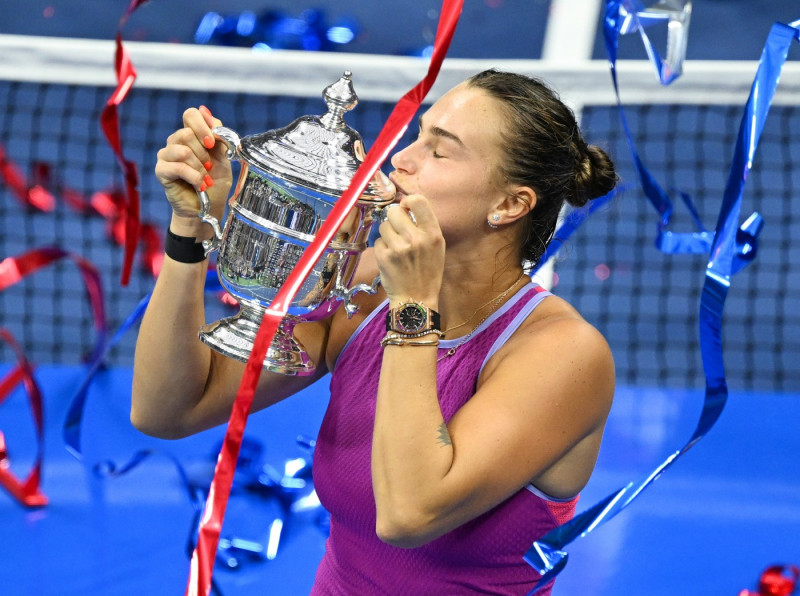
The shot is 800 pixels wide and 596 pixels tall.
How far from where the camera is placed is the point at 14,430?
126 inches

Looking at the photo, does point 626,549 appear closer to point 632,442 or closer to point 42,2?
point 632,442

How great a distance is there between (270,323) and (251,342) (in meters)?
0.21

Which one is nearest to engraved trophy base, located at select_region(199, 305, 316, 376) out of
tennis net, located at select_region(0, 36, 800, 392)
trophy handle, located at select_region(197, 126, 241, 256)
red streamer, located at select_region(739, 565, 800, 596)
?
trophy handle, located at select_region(197, 126, 241, 256)

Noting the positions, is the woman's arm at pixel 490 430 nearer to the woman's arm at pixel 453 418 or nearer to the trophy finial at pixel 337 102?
the woman's arm at pixel 453 418

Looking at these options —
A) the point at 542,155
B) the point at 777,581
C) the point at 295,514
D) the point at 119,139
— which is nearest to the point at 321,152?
the point at 542,155

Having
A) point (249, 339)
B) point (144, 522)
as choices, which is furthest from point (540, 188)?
point (144, 522)

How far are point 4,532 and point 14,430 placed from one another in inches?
20.0

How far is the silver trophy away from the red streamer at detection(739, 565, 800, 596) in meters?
1.57

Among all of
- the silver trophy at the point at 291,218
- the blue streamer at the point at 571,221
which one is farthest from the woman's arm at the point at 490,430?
the blue streamer at the point at 571,221

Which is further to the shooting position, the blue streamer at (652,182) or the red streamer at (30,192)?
the red streamer at (30,192)

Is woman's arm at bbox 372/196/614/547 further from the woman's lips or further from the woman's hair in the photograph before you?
the woman's hair

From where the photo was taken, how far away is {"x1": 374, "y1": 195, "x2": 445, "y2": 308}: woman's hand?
151cm

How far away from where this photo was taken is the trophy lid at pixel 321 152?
1510 mm

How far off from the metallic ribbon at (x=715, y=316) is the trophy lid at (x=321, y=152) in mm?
523
